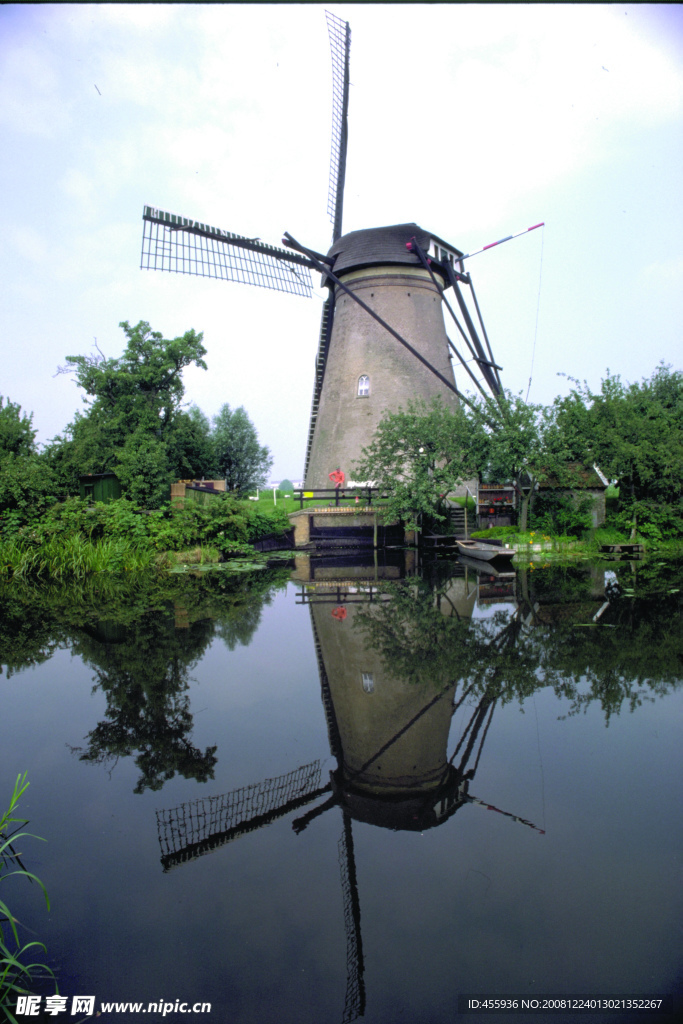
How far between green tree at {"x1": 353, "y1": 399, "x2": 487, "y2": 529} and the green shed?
27.9 ft

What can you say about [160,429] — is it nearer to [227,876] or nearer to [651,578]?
[651,578]

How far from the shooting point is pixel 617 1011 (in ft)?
6.23

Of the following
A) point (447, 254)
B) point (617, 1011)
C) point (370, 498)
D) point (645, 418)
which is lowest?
point (617, 1011)

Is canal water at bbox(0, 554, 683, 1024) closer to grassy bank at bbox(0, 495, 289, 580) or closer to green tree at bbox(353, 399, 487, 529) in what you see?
grassy bank at bbox(0, 495, 289, 580)

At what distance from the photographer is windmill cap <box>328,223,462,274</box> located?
20.2m

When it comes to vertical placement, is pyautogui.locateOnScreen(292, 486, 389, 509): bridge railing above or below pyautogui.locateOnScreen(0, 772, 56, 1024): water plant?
above

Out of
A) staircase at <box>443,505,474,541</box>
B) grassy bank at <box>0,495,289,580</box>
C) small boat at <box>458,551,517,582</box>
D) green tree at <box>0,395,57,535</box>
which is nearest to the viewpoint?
small boat at <box>458,551,517,582</box>

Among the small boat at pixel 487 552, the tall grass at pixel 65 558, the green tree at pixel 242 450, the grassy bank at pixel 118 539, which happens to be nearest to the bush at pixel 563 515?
the small boat at pixel 487 552

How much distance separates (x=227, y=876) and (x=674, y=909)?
1.85 meters

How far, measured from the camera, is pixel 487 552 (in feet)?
45.5

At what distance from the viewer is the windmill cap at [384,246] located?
20.2m

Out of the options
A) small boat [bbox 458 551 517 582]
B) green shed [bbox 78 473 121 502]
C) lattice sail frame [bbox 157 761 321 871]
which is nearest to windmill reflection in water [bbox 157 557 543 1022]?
lattice sail frame [bbox 157 761 321 871]

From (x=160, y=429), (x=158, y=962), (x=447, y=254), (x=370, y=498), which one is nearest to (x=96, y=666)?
(x=158, y=962)

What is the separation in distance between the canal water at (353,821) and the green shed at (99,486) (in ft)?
45.7
